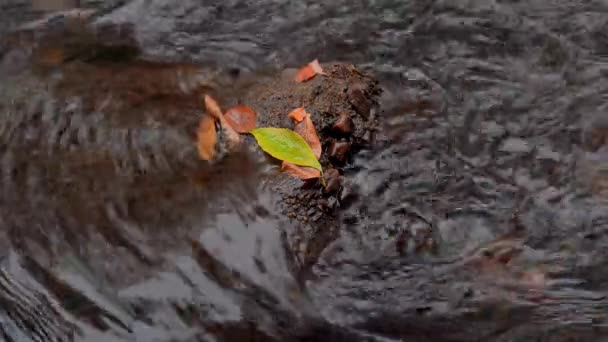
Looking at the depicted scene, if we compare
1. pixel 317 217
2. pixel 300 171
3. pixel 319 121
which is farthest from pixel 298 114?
pixel 317 217

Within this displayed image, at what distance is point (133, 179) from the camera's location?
3195mm

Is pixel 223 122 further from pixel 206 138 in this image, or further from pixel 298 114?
pixel 298 114

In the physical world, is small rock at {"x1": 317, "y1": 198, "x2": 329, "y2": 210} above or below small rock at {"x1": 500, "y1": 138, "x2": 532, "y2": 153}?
below

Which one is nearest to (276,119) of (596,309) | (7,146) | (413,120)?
(413,120)

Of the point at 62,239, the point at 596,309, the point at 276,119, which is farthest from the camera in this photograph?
the point at 276,119

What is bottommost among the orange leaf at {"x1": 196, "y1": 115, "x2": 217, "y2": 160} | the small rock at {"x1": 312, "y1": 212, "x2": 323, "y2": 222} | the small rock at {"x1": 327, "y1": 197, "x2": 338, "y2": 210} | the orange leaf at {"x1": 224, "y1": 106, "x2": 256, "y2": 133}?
the small rock at {"x1": 312, "y1": 212, "x2": 323, "y2": 222}

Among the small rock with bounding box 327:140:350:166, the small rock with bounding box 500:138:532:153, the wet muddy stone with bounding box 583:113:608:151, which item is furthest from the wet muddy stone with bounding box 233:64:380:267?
the wet muddy stone with bounding box 583:113:608:151

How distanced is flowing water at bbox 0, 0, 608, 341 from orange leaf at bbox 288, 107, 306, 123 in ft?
1.06

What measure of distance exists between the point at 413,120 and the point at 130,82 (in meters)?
1.52

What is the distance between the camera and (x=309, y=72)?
3646 millimetres

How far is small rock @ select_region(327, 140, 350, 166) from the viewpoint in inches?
128

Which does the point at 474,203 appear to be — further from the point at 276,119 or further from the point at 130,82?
the point at 130,82

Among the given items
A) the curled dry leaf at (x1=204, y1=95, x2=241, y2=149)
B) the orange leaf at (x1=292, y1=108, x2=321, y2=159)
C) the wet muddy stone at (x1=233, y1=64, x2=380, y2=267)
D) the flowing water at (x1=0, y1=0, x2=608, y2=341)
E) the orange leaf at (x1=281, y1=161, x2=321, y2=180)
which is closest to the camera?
the flowing water at (x1=0, y1=0, x2=608, y2=341)

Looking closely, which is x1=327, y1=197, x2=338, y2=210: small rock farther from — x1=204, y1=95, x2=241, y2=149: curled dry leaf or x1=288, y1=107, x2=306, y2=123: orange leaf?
x1=204, y1=95, x2=241, y2=149: curled dry leaf
